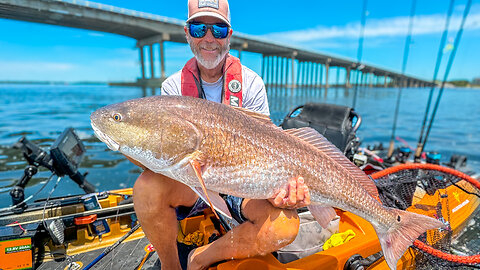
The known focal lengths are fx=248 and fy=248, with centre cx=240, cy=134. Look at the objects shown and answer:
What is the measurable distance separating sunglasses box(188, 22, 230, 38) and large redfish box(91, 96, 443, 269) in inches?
33.7

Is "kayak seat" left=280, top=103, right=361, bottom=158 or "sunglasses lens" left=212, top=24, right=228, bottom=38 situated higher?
"sunglasses lens" left=212, top=24, right=228, bottom=38

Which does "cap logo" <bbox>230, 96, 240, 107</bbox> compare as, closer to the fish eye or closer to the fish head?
the fish head

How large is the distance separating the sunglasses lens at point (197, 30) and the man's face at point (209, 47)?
30 mm

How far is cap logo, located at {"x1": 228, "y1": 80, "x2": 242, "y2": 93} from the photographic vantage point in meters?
2.35

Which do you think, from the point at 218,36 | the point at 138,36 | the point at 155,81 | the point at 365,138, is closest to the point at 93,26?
the point at 138,36

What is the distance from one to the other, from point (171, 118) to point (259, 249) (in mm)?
1129

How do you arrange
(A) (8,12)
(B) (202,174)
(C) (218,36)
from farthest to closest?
1. (A) (8,12)
2. (C) (218,36)
3. (B) (202,174)

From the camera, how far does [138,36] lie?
3931 centimetres

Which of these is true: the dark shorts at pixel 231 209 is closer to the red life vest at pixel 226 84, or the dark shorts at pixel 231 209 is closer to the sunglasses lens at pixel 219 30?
the red life vest at pixel 226 84

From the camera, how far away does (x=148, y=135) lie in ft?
4.98

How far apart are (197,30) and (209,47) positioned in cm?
17

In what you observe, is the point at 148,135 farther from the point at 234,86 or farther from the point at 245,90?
the point at 245,90

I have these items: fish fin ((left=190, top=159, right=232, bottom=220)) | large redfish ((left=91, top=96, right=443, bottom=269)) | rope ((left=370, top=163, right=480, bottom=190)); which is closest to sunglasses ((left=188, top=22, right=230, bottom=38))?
large redfish ((left=91, top=96, right=443, bottom=269))

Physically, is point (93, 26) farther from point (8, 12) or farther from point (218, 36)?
point (218, 36)
